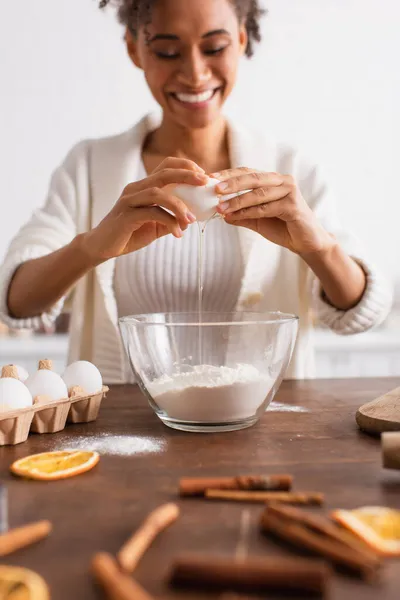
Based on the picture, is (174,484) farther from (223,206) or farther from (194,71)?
(194,71)

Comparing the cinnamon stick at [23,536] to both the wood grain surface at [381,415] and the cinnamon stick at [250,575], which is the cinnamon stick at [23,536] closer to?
the cinnamon stick at [250,575]

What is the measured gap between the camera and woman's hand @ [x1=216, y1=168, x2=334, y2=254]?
1.03 metres

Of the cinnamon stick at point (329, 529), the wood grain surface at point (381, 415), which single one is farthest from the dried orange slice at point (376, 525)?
the wood grain surface at point (381, 415)

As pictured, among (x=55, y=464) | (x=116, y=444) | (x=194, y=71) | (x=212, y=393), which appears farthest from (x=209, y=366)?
(x=194, y=71)

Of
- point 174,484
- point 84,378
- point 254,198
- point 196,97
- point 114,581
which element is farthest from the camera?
point 196,97

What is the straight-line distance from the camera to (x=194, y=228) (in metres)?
1.70

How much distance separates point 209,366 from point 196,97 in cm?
81

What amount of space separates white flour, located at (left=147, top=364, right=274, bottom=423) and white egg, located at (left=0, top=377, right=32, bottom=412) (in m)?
0.17

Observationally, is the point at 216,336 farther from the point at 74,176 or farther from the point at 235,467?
the point at 74,176

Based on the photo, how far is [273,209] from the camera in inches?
43.5

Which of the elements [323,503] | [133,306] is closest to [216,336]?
[323,503]

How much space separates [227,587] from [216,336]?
0.50 meters

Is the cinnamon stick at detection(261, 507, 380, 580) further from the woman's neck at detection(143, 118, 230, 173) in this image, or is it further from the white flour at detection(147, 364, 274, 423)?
the woman's neck at detection(143, 118, 230, 173)

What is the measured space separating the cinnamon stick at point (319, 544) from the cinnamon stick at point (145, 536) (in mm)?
77
